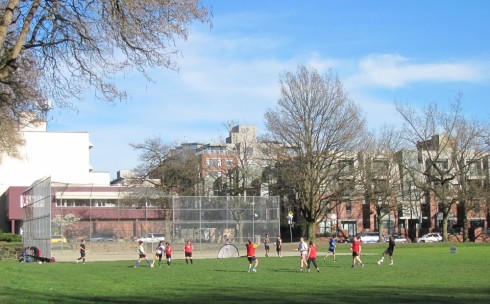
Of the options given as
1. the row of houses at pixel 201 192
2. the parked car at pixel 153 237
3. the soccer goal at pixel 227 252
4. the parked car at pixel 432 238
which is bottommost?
the parked car at pixel 432 238

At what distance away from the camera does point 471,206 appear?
256 feet

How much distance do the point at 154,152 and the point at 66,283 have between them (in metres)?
56.6

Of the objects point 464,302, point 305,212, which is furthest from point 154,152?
point 464,302

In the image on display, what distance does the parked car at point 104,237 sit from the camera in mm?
60594

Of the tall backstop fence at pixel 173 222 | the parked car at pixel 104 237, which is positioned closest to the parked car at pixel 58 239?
the tall backstop fence at pixel 173 222

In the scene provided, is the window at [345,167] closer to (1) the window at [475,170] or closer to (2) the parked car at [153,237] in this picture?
(2) the parked car at [153,237]

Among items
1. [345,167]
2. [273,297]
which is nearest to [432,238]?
[345,167]

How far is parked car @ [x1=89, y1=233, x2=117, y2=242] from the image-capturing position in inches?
2386

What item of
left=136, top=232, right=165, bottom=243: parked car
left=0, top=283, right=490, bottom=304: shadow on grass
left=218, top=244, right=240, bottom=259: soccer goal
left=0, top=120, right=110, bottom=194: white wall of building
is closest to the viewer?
left=0, top=283, right=490, bottom=304: shadow on grass

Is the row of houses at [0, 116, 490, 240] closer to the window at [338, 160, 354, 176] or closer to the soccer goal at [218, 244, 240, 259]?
the window at [338, 160, 354, 176]

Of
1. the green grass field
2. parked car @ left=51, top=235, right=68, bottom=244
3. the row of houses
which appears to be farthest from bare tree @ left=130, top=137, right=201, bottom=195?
the green grass field

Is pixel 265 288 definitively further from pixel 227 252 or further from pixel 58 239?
pixel 58 239

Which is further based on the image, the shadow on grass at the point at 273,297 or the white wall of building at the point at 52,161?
the white wall of building at the point at 52,161

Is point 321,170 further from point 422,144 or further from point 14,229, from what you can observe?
point 14,229
